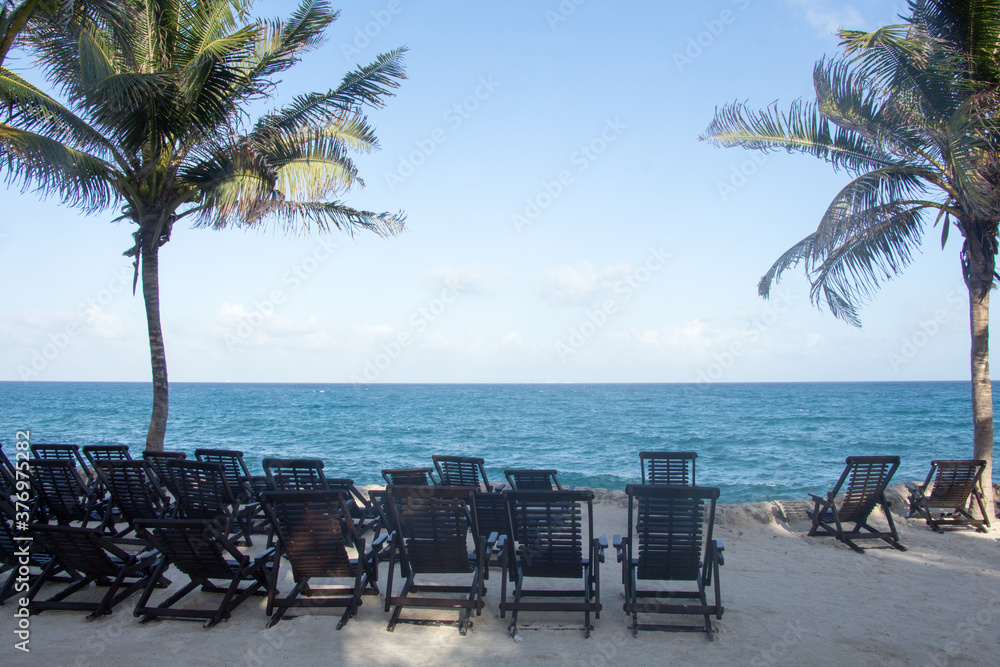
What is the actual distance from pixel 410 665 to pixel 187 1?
10003mm

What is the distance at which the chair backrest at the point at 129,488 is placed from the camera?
21.0ft

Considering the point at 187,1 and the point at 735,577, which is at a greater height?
the point at 187,1

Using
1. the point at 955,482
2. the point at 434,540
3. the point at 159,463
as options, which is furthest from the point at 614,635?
the point at 955,482

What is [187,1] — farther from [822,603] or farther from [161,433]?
[822,603]

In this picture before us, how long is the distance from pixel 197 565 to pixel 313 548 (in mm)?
923

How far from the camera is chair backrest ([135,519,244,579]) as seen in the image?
4.54 meters

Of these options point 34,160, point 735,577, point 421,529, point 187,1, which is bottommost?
point 735,577

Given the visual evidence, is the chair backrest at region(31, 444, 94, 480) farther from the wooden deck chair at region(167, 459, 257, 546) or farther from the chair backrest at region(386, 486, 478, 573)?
the chair backrest at region(386, 486, 478, 573)

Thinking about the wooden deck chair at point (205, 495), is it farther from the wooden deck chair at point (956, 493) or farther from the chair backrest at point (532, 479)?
the wooden deck chair at point (956, 493)

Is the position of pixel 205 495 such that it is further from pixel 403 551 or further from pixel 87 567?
pixel 403 551

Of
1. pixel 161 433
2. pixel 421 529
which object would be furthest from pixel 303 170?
pixel 421 529

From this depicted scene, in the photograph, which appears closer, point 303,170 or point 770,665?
point 770,665

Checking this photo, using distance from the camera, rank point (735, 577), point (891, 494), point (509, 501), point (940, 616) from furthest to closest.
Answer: point (891, 494), point (735, 577), point (940, 616), point (509, 501)

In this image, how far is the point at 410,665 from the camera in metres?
4.15
